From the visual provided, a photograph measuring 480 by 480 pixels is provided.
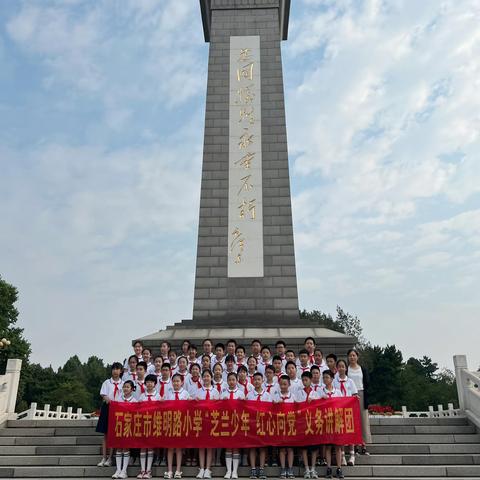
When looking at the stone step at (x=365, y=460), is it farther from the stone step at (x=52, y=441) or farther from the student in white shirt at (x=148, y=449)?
the student in white shirt at (x=148, y=449)

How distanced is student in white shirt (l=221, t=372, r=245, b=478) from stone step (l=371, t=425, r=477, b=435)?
1.97m

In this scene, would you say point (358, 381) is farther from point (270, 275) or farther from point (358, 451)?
point (270, 275)

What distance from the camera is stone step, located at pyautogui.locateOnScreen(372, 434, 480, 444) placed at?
5.90 m

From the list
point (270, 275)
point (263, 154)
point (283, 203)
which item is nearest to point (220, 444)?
point (270, 275)

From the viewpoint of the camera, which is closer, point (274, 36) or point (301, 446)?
point (301, 446)

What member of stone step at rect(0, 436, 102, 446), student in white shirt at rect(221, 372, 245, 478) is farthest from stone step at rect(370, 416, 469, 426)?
stone step at rect(0, 436, 102, 446)

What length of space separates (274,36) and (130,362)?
28.2ft

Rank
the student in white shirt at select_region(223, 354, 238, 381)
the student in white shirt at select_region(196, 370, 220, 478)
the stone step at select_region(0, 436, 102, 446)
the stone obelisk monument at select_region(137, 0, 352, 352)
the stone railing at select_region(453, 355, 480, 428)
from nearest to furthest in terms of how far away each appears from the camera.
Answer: the student in white shirt at select_region(196, 370, 220, 478)
the student in white shirt at select_region(223, 354, 238, 381)
the stone step at select_region(0, 436, 102, 446)
the stone railing at select_region(453, 355, 480, 428)
the stone obelisk monument at select_region(137, 0, 352, 352)

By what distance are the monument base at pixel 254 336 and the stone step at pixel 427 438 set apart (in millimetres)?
2459

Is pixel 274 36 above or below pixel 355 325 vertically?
above

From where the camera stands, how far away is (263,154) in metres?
10.6

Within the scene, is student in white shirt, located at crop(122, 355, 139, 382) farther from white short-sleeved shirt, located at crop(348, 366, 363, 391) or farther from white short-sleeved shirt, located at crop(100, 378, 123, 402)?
white short-sleeved shirt, located at crop(348, 366, 363, 391)

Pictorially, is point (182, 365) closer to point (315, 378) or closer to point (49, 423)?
point (315, 378)

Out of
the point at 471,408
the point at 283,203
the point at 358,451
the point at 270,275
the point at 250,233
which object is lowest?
the point at 358,451
